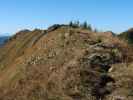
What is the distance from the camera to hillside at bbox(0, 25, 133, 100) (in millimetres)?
20594

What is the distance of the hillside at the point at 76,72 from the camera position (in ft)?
67.6

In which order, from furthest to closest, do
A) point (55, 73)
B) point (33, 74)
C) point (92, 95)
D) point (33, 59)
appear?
point (33, 59), point (33, 74), point (55, 73), point (92, 95)

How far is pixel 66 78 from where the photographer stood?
22094 mm

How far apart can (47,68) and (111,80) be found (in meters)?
5.46

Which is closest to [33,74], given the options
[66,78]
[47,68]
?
[47,68]

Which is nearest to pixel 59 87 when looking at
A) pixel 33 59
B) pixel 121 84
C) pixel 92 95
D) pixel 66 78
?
pixel 66 78

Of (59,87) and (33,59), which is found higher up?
(33,59)

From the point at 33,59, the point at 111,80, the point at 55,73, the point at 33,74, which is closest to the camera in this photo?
the point at 111,80

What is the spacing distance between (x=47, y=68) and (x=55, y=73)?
1.58 metres

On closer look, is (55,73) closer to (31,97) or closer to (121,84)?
(31,97)

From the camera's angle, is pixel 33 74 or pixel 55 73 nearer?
pixel 55 73

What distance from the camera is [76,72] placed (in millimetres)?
22391

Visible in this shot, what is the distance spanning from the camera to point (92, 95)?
20.3 meters

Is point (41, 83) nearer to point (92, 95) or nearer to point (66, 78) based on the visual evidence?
point (66, 78)
